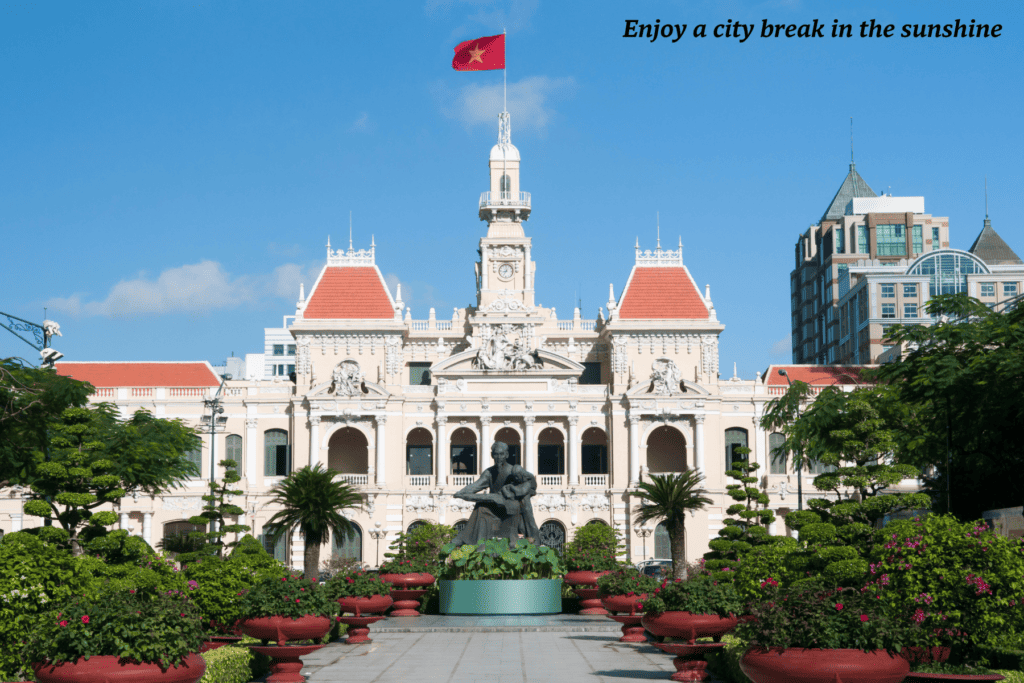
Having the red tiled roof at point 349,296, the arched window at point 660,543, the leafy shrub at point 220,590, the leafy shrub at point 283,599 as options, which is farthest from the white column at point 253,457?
the leafy shrub at point 283,599

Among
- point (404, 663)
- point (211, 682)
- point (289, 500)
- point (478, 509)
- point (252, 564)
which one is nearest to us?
point (211, 682)

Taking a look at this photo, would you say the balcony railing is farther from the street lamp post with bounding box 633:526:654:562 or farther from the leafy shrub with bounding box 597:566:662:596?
the leafy shrub with bounding box 597:566:662:596

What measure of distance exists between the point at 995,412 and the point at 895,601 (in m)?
16.1

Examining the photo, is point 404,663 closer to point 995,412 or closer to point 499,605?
point 499,605

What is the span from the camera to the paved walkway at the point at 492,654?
20047mm

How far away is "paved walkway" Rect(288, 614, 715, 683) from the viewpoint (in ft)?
65.8

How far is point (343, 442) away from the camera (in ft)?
242

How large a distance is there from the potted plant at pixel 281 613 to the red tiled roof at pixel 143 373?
53417 millimetres

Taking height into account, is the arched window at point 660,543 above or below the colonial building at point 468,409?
below

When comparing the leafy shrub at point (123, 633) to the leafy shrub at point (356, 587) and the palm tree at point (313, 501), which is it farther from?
the palm tree at point (313, 501)

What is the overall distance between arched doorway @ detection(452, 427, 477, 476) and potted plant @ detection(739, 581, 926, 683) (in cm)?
5954

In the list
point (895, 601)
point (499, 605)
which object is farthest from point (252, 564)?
point (895, 601)

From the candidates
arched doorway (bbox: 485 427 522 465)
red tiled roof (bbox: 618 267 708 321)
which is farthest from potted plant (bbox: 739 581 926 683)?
arched doorway (bbox: 485 427 522 465)

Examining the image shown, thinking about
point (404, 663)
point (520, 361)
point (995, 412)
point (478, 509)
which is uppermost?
point (520, 361)
